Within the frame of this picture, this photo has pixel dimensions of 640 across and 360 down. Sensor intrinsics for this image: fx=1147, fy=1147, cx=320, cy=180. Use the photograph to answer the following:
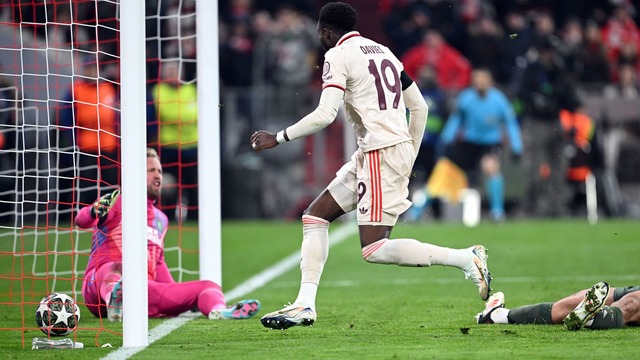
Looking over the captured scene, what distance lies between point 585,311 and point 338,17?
2383 mm

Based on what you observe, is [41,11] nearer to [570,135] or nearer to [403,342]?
[403,342]

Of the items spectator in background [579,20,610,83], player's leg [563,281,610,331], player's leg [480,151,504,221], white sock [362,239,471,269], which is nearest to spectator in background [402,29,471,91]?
player's leg [480,151,504,221]

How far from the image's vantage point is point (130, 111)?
21.4 ft

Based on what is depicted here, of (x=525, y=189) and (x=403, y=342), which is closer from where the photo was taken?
(x=403, y=342)

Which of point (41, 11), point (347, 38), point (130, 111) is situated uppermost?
point (41, 11)

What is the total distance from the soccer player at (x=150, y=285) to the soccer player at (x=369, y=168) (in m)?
0.95

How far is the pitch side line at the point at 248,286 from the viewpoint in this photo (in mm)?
6473

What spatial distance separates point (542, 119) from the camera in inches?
806

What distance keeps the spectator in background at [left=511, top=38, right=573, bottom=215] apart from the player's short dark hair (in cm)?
1304

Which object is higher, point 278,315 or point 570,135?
point 570,135

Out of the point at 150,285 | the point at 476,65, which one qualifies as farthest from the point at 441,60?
the point at 150,285

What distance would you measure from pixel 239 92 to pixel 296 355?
14.8 m

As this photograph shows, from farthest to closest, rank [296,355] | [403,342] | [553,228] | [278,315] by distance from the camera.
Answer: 1. [553,228]
2. [278,315]
3. [403,342]
4. [296,355]

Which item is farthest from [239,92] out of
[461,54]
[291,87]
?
[461,54]
